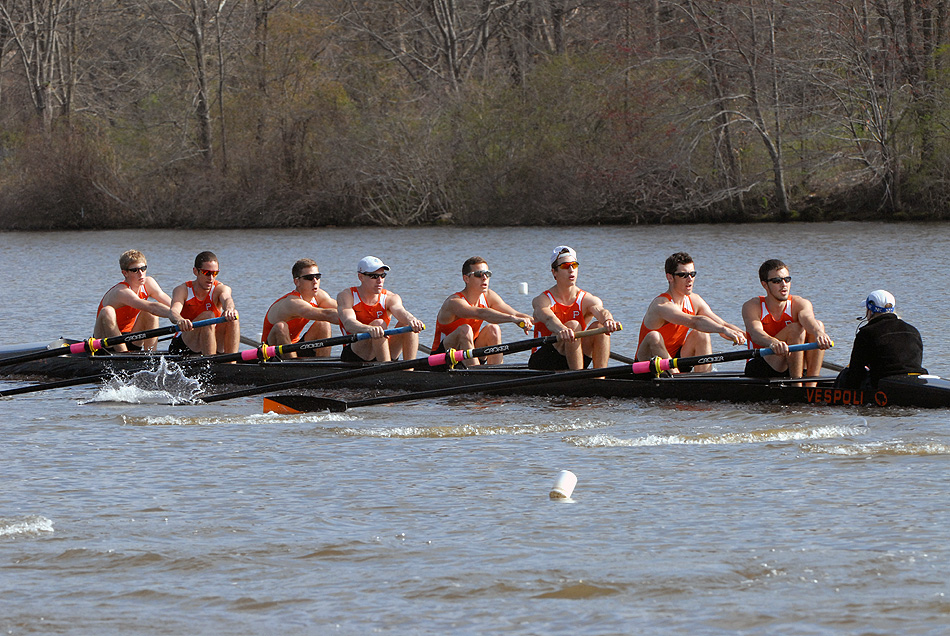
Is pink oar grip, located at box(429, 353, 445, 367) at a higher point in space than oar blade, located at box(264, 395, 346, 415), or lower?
higher

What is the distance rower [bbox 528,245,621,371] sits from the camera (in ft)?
31.6

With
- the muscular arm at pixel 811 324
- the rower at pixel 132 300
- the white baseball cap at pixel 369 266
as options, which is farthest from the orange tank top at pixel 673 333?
the rower at pixel 132 300

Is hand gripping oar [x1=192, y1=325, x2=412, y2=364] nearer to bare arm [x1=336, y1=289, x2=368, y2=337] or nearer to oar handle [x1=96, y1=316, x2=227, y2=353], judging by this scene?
bare arm [x1=336, y1=289, x2=368, y2=337]

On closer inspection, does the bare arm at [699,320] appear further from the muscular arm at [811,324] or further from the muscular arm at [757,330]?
the muscular arm at [811,324]

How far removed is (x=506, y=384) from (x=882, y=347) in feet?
8.60

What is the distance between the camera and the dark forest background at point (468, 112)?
29984mm

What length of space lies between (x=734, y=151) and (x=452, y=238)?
24.3 feet

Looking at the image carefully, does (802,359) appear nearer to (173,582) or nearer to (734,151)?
(173,582)

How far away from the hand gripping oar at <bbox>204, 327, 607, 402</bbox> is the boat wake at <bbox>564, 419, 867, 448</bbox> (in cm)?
134

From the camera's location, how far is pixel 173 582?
5.40 m

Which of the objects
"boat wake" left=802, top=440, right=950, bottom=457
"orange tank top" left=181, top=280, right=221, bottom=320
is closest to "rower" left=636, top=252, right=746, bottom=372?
"boat wake" left=802, top=440, right=950, bottom=457

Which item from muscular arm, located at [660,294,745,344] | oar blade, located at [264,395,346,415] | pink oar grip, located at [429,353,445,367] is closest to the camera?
muscular arm, located at [660,294,745,344]

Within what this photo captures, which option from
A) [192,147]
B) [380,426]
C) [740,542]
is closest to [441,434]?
[380,426]

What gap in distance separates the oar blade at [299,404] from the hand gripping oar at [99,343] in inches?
59.6
